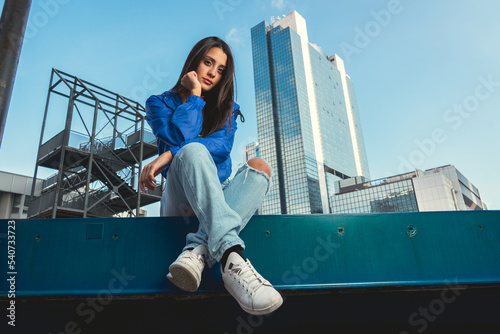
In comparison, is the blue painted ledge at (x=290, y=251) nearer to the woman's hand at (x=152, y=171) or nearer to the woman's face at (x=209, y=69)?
the woman's hand at (x=152, y=171)

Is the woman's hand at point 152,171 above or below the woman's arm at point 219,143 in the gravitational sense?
below

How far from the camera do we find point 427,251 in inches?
60.4

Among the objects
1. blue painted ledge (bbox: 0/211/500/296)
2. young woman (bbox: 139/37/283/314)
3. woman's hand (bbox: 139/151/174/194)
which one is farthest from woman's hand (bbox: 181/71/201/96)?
blue painted ledge (bbox: 0/211/500/296)

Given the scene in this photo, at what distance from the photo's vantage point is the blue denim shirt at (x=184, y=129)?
1.70 meters

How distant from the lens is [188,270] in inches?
48.1

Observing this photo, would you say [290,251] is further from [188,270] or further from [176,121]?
[176,121]

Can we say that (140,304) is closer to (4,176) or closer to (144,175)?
(144,175)

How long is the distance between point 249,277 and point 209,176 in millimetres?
470

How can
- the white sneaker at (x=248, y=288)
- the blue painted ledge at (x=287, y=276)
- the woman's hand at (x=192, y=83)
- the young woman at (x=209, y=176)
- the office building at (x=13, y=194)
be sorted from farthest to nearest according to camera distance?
the office building at (x=13, y=194)
the woman's hand at (x=192, y=83)
the blue painted ledge at (x=287, y=276)
the young woman at (x=209, y=176)
the white sneaker at (x=248, y=288)

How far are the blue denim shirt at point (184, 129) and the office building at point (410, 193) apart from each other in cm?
6657

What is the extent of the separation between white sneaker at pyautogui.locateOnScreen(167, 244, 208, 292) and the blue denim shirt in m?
0.55

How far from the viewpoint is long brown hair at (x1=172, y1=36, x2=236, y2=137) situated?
207cm

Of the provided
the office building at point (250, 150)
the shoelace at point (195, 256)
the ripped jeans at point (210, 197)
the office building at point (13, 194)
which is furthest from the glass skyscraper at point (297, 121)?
the shoelace at point (195, 256)

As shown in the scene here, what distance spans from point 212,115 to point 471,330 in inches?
72.5
